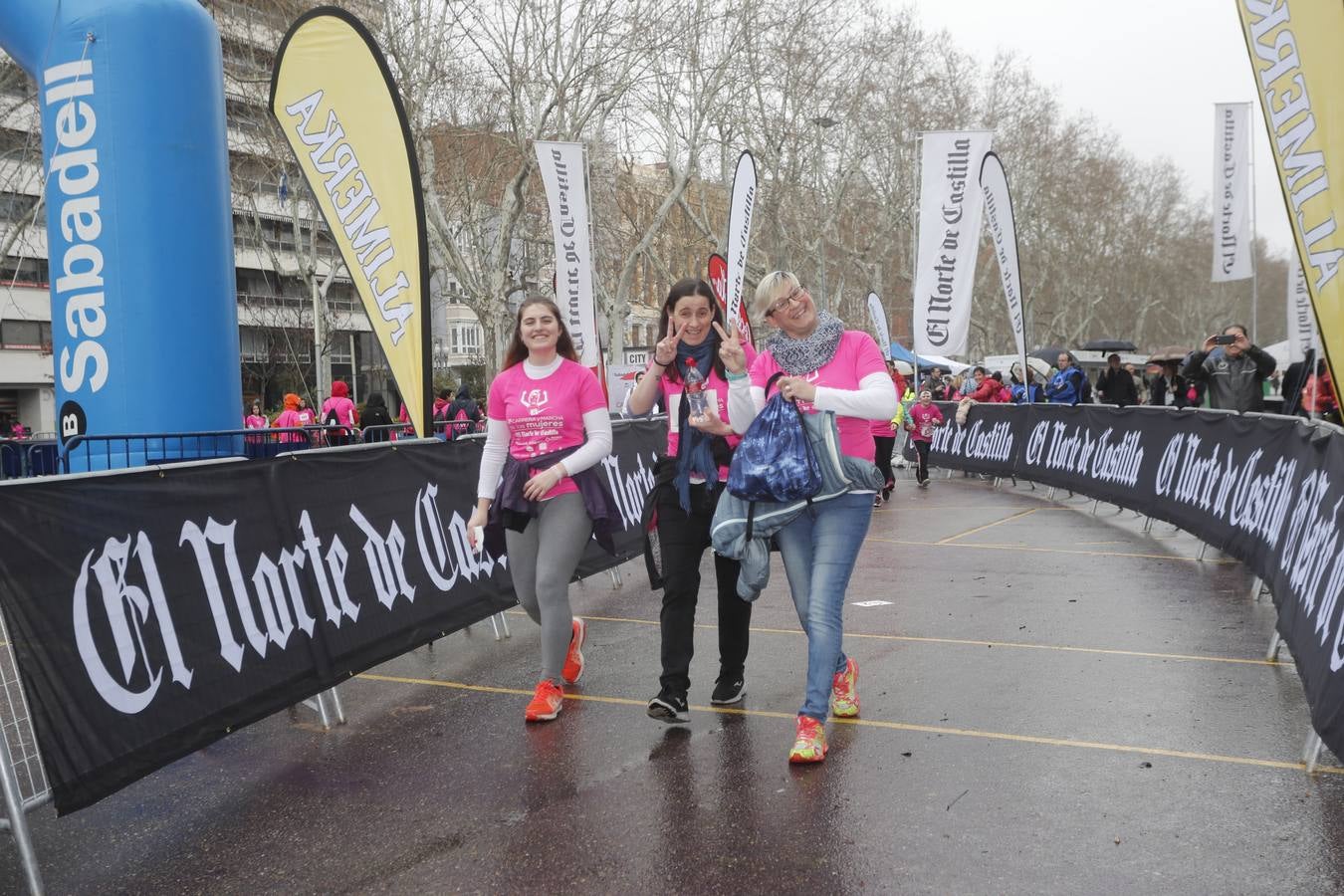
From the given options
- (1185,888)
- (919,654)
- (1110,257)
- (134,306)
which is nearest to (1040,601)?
(919,654)

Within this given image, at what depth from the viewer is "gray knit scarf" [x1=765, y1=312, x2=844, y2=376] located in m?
4.70

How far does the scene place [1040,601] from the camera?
805 centimetres

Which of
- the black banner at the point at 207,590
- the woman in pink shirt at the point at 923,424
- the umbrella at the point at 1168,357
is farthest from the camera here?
the umbrella at the point at 1168,357

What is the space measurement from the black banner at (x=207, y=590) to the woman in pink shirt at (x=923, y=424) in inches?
498

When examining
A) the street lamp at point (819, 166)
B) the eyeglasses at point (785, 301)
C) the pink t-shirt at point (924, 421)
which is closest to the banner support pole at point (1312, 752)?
the eyeglasses at point (785, 301)

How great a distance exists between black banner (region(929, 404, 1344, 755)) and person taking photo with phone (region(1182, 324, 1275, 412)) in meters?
0.89

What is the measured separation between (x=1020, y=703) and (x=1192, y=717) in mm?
735

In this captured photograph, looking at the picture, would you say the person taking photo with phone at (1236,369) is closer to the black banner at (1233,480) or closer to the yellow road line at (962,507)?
the black banner at (1233,480)

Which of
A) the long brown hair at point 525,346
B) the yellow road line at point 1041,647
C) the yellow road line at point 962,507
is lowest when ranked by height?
the yellow road line at point 962,507

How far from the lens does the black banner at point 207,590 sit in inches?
149

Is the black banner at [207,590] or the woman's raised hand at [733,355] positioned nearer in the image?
the black banner at [207,590]

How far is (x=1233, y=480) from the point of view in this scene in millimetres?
9406

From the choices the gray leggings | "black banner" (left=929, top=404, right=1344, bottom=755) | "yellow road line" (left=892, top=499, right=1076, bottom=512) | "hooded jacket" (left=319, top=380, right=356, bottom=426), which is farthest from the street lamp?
the gray leggings

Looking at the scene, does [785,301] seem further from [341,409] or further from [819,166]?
[819,166]
